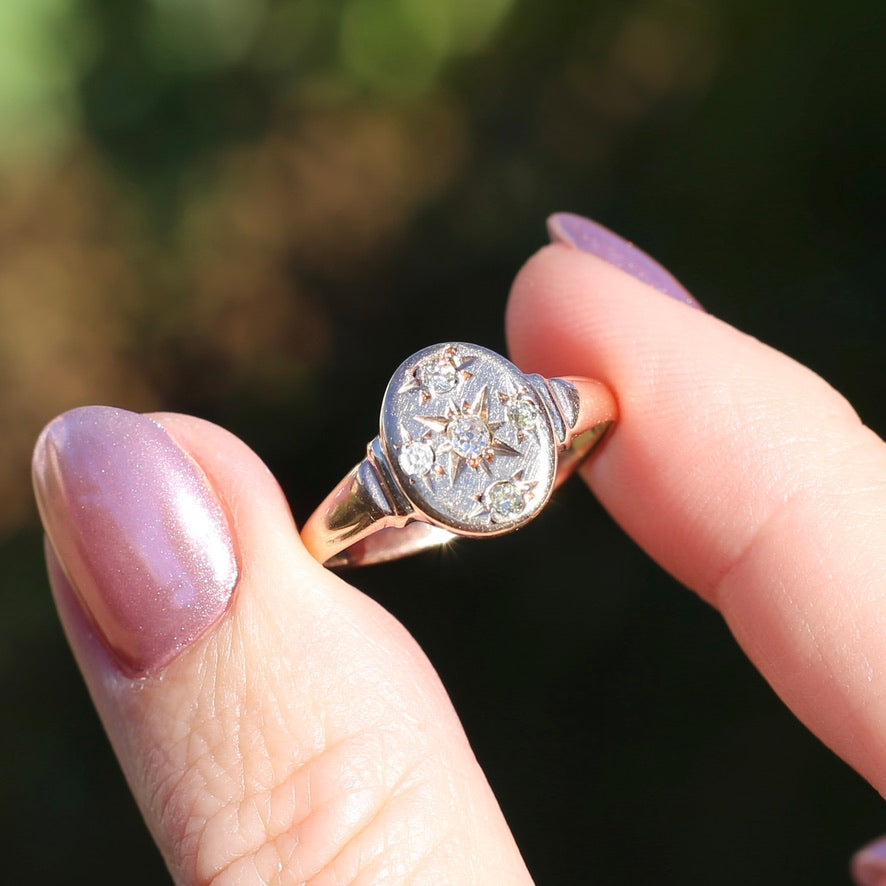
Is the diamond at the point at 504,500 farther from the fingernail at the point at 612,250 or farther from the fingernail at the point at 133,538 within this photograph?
the fingernail at the point at 612,250

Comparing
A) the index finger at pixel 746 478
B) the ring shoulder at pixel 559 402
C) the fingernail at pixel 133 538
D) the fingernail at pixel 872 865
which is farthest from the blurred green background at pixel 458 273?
the fingernail at pixel 133 538

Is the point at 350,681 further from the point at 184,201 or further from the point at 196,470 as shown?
the point at 184,201

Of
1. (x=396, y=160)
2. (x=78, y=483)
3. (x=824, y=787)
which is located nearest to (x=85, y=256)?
(x=396, y=160)

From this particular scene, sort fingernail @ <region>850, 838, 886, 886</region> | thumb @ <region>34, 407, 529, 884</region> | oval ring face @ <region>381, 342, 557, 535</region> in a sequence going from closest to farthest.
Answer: thumb @ <region>34, 407, 529, 884</region>, oval ring face @ <region>381, 342, 557, 535</region>, fingernail @ <region>850, 838, 886, 886</region>

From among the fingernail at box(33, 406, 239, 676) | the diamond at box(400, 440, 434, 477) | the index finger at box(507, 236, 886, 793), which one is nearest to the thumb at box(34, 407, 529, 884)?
the fingernail at box(33, 406, 239, 676)

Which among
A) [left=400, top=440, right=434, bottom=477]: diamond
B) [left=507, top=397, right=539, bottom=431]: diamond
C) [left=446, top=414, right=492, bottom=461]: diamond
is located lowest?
[left=400, top=440, right=434, bottom=477]: diamond

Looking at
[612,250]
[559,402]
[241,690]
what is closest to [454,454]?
[559,402]

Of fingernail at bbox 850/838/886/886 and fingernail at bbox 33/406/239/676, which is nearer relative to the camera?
fingernail at bbox 33/406/239/676

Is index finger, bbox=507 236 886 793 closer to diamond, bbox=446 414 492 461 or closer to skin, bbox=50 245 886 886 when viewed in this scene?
skin, bbox=50 245 886 886

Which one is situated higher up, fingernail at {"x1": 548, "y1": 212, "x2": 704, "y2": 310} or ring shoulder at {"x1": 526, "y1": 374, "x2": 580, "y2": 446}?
fingernail at {"x1": 548, "y1": 212, "x2": 704, "y2": 310}
